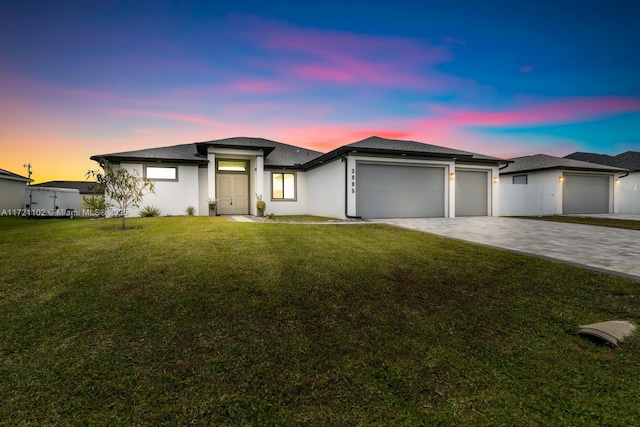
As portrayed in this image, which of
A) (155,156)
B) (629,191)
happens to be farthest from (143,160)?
(629,191)

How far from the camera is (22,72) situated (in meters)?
10.1

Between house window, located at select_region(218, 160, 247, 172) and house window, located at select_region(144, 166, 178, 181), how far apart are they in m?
2.34

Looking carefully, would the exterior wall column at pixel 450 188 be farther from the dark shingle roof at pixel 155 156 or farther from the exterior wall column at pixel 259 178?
the dark shingle roof at pixel 155 156

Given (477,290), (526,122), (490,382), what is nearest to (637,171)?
(526,122)

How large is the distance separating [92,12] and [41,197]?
41.9 ft

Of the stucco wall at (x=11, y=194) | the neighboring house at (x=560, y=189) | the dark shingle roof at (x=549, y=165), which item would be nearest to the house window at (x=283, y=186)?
the neighboring house at (x=560, y=189)

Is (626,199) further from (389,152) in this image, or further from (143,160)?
(143,160)

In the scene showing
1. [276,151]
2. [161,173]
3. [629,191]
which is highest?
[276,151]

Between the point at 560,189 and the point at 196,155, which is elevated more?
the point at 196,155

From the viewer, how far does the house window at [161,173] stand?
46.8 feet

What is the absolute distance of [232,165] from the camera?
16.3 m

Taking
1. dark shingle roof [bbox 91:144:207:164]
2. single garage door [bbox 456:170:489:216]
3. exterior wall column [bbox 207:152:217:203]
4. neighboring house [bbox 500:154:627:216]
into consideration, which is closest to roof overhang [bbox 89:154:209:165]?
dark shingle roof [bbox 91:144:207:164]

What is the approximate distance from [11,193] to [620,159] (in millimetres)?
45839

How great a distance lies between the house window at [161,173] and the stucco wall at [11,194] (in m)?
10.1
